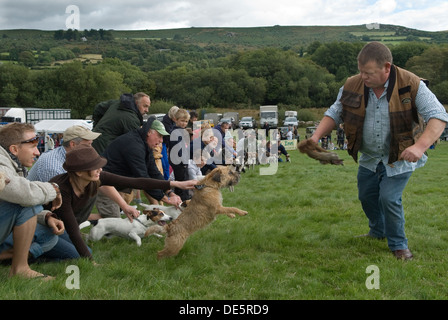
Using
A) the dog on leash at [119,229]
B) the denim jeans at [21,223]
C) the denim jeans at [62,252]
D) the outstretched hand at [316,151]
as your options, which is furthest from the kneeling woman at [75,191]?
the outstretched hand at [316,151]

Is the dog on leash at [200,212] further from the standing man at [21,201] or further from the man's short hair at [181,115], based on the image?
the man's short hair at [181,115]

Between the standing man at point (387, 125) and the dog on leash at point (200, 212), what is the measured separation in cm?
154

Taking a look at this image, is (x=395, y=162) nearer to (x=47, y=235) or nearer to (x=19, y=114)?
(x=47, y=235)

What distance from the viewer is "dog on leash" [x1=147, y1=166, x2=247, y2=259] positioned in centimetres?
532

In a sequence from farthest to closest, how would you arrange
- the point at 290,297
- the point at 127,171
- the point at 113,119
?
the point at 113,119 < the point at 127,171 < the point at 290,297

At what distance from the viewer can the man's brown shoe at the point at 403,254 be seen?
5.12 meters

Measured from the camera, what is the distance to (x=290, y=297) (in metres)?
4.07

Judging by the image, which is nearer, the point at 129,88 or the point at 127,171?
the point at 127,171

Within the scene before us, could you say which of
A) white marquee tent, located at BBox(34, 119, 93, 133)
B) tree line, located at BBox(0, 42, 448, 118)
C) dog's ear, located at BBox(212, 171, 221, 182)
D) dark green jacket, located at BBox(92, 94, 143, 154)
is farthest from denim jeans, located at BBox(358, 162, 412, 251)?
tree line, located at BBox(0, 42, 448, 118)

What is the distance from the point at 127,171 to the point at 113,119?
5.96 ft

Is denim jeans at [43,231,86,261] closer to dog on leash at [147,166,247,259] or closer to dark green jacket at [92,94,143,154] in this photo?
dog on leash at [147,166,247,259]

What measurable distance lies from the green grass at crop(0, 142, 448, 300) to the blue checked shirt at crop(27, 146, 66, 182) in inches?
47.3

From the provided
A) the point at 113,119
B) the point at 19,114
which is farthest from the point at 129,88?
the point at 113,119

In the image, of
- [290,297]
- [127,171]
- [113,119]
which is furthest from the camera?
[113,119]
